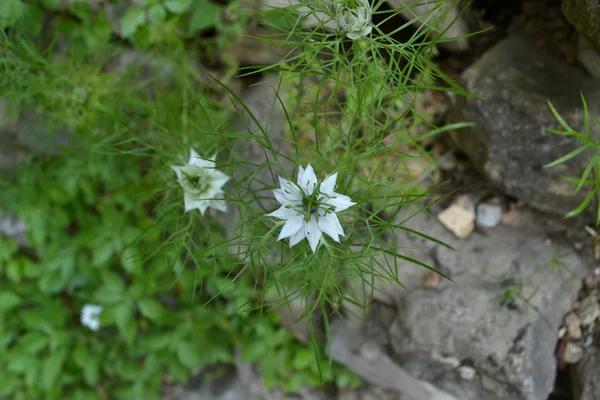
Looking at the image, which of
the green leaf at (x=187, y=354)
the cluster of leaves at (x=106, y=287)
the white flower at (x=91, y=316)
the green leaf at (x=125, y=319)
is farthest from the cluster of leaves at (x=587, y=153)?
the white flower at (x=91, y=316)

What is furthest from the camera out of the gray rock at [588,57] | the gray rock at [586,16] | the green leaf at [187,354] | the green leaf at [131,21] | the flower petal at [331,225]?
the green leaf at [187,354]

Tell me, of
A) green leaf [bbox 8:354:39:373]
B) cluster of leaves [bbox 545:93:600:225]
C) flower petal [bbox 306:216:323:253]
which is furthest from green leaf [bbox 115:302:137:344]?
cluster of leaves [bbox 545:93:600:225]

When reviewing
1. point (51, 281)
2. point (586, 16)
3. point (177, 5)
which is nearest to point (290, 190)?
point (586, 16)

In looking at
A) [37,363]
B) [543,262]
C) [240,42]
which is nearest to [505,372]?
[543,262]

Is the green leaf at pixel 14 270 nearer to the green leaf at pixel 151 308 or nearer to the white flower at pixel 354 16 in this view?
the green leaf at pixel 151 308

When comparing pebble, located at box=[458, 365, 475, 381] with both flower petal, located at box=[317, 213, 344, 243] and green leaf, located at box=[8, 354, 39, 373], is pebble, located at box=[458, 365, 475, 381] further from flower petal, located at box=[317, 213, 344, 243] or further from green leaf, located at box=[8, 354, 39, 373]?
green leaf, located at box=[8, 354, 39, 373]

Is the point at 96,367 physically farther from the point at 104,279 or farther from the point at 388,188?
the point at 388,188
